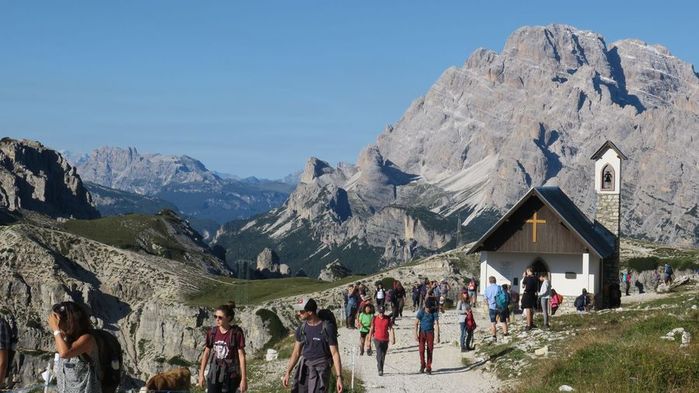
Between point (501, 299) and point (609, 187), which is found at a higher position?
point (609, 187)

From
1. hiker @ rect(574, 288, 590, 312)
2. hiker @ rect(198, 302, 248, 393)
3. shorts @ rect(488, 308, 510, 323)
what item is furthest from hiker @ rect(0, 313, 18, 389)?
hiker @ rect(574, 288, 590, 312)

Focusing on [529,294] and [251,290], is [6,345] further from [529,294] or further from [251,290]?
[251,290]

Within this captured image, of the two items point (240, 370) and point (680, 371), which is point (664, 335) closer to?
point (680, 371)

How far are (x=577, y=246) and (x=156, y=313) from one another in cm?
7756

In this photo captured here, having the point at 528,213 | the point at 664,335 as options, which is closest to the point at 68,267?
the point at 528,213

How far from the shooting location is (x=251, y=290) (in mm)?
123062

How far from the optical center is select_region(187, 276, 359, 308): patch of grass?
113 m

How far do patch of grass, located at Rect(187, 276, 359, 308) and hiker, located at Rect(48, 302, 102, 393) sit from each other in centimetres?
9377

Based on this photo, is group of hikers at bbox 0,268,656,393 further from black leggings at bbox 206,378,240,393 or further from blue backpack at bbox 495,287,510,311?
blue backpack at bbox 495,287,510,311

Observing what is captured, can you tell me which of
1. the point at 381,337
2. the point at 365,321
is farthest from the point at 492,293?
the point at 381,337

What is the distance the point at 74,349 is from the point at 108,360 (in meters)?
0.86

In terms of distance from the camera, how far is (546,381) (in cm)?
2262

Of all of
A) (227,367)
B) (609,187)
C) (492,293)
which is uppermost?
(609,187)

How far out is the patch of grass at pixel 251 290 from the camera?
113 m
